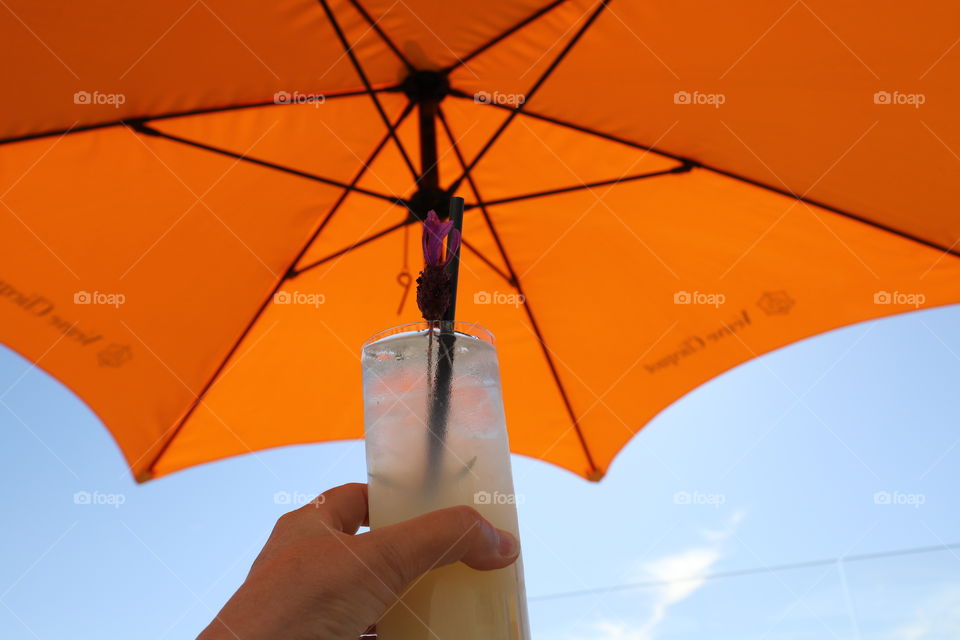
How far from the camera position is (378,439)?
1215 millimetres

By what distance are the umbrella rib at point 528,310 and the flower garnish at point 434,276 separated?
1.88m

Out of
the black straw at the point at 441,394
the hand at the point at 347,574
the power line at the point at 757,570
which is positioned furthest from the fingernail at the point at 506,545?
the power line at the point at 757,570

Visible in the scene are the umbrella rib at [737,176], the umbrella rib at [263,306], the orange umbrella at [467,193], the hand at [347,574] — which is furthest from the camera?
the umbrella rib at [263,306]

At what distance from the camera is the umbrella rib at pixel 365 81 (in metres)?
2.48

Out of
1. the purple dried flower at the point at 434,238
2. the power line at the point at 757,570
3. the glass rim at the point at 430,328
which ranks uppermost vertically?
the power line at the point at 757,570

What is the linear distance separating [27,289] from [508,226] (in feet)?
6.39

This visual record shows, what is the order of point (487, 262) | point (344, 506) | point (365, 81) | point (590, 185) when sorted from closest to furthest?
point (344, 506)
point (365, 81)
point (590, 185)
point (487, 262)

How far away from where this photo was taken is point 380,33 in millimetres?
2561

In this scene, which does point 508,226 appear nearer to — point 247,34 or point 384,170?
point 384,170

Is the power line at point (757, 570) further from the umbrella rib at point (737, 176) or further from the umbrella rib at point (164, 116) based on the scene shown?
the umbrella rib at point (164, 116)

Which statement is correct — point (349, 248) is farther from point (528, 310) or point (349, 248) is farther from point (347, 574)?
point (347, 574)

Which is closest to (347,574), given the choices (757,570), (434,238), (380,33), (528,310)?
(434,238)

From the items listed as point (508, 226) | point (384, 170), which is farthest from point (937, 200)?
point (384, 170)

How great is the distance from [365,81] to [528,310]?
1.24 metres
